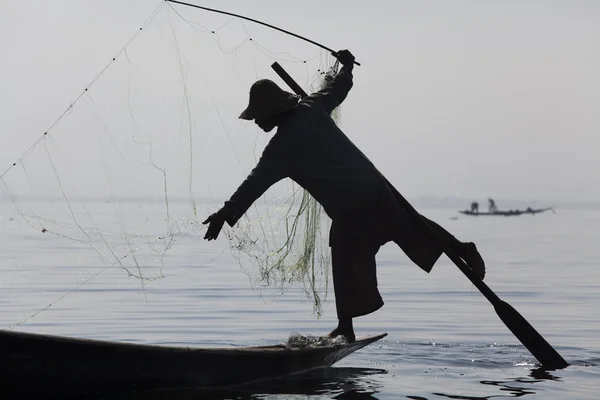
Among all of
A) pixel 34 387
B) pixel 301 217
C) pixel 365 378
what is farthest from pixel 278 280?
pixel 34 387

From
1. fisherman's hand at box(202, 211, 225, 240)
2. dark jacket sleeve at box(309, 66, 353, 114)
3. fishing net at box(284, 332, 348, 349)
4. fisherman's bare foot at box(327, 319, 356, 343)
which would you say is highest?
dark jacket sleeve at box(309, 66, 353, 114)

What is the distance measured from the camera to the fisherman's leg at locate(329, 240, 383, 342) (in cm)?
787

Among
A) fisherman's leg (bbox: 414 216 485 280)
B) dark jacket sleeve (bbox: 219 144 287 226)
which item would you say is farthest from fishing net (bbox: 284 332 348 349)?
dark jacket sleeve (bbox: 219 144 287 226)

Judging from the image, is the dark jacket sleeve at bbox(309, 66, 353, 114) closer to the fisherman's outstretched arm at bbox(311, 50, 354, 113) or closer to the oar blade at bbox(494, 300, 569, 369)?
the fisherman's outstretched arm at bbox(311, 50, 354, 113)

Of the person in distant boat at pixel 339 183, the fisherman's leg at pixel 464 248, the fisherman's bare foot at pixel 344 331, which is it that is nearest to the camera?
the person in distant boat at pixel 339 183

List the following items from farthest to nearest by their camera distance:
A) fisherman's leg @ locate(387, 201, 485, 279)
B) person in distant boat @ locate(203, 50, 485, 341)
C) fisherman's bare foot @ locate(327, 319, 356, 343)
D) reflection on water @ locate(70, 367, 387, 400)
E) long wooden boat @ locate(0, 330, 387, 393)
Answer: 1. fisherman's bare foot @ locate(327, 319, 356, 343)
2. fisherman's leg @ locate(387, 201, 485, 279)
3. person in distant boat @ locate(203, 50, 485, 341)
4. reflection on water @ locate(70, 367, 387, 400)
5. long wooden boat @ locate(0, 330, 387, 393)

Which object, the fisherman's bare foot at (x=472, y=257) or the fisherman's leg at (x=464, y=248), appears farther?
the fisherman's bare foot at (x=472, y=257)

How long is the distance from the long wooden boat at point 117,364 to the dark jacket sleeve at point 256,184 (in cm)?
95

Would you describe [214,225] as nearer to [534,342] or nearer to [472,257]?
[472,257]

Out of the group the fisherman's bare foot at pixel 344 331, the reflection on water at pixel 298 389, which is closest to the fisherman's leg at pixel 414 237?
the fisherman's bare foot at pixel 344 331

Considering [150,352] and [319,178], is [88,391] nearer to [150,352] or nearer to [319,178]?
[150,352]

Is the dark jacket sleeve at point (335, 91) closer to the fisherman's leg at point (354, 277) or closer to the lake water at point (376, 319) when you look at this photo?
the fisherman's leg at point (354, 277)

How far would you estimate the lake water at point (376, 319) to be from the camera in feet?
25.7

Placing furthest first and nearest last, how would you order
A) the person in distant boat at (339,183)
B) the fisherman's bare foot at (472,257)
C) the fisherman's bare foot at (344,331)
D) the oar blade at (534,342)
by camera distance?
the oar blade at (534,342), the fisherman's bare foot at (472,257), the fisherman's bare foot at (344,331), the person in distant boat at (339,183)
